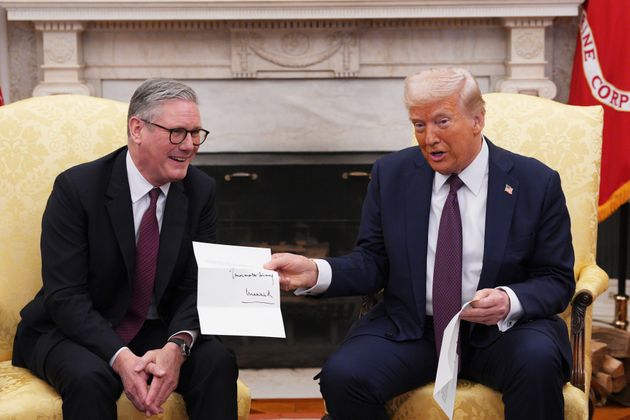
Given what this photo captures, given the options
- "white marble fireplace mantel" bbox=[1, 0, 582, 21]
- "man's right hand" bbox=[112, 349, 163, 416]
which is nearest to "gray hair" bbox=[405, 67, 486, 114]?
"man's right hand" bbox=[112, 349, 163, 416]

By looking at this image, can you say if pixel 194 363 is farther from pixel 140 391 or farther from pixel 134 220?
pixel 134 220

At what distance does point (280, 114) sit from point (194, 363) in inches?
84.3

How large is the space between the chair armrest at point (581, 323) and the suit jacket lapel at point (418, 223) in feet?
1.32

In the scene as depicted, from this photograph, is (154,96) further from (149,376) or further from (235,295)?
(149,376)

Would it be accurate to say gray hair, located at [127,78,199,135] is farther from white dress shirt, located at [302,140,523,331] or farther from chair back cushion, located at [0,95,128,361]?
white dress shirt, located at [302,140,523,331]

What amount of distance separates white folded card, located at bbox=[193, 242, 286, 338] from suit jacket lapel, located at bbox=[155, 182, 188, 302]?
20 cm

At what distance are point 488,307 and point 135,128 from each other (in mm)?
967

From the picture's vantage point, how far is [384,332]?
2.35 metres

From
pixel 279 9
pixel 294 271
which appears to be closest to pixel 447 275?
pixel 294 271

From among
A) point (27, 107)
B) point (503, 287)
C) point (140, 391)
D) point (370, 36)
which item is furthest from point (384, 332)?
point (370, 36)

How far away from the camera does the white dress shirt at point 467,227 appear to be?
2.29 metres

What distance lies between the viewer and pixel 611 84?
3770 mm

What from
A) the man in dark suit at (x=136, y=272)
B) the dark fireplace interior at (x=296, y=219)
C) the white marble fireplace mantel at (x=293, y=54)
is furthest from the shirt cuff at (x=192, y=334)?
the white marble fireplace mantel at (x=293, y=54)
